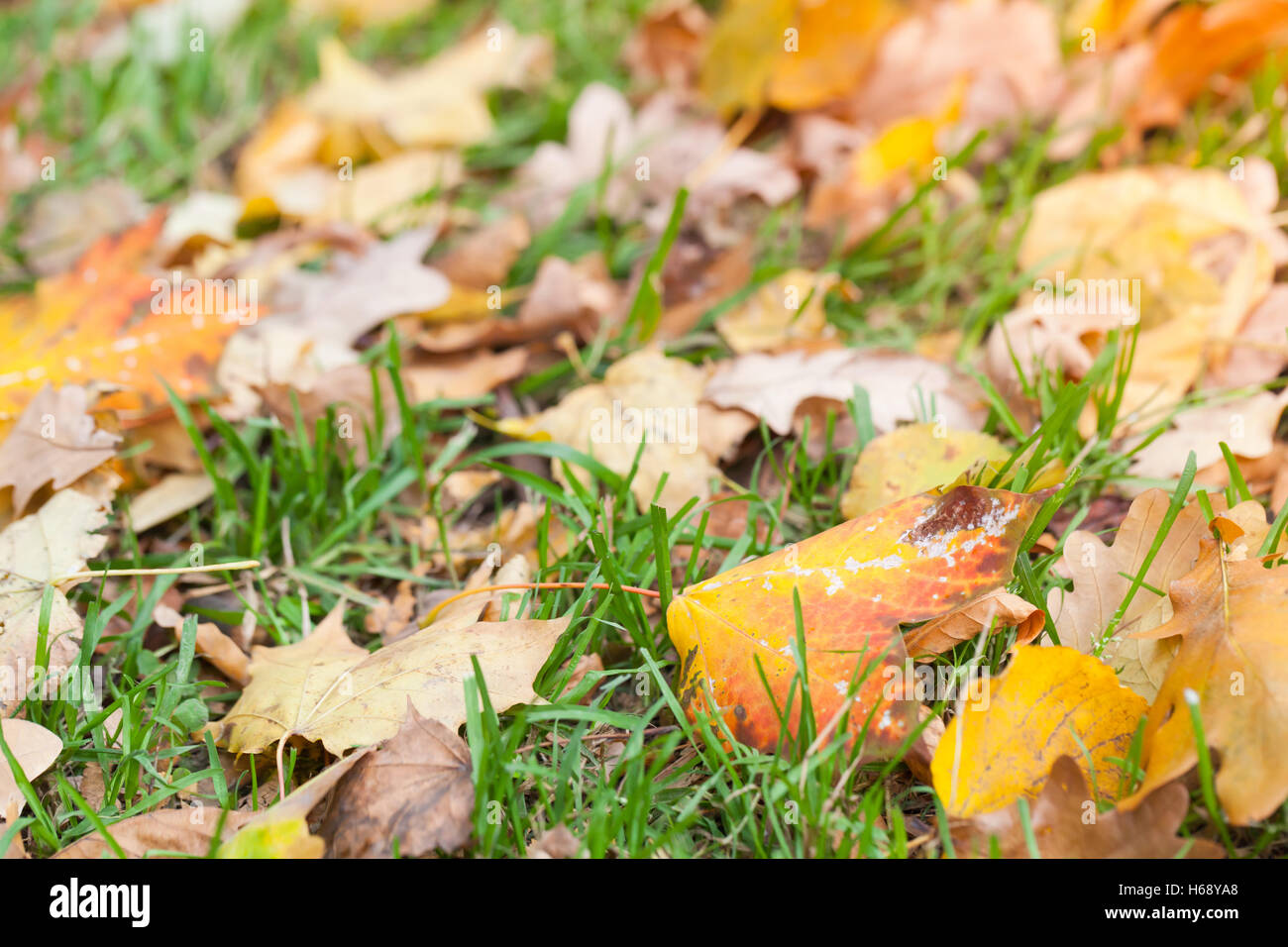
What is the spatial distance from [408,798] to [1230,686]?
1.17m

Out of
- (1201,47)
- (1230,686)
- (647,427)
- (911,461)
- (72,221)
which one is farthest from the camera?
(72,221)

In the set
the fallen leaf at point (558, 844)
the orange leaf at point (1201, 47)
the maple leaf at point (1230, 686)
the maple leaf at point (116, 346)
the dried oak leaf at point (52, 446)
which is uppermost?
the orange leaf at point (1201, 47)

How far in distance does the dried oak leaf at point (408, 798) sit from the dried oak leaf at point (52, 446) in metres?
0.85

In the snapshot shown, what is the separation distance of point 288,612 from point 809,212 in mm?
1678

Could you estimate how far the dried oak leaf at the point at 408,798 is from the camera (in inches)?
52.8

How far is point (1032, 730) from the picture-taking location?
1.36 meters

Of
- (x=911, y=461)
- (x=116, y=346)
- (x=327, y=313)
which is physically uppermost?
(x=327, y=313)

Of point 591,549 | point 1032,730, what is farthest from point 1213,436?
point 591,549

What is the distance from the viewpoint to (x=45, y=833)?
56.4 inches

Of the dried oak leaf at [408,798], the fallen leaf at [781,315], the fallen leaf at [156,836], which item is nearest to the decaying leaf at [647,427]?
the fallen leaf at [781,315]

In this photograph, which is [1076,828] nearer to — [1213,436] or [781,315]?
[1213,436]

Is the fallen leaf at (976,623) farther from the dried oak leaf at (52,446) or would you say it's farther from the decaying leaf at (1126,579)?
the dried oak leaf at (52,446)
